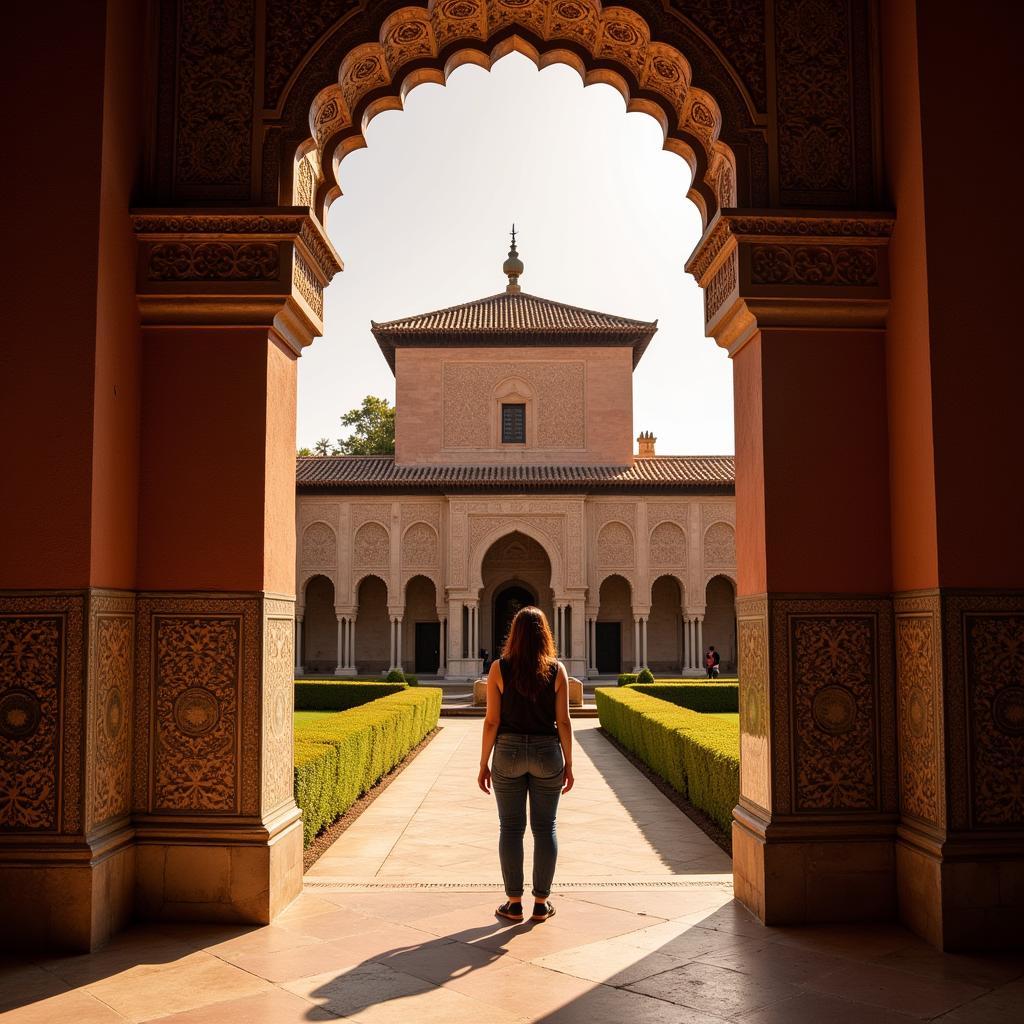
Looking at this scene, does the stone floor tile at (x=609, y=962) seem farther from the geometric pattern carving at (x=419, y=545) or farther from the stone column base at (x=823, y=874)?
the geometric pattern carving at (x=419, y=545)

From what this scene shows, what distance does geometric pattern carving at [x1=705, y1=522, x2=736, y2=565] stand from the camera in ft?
94.3

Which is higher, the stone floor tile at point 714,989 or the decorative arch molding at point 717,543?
the decorative arch molding at point 717,543

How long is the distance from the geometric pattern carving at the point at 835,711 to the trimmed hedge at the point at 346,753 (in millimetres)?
3175

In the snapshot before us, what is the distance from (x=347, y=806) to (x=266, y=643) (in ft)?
14.6

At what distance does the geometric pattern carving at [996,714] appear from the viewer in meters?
4.23

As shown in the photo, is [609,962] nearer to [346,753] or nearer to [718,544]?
[346,753]

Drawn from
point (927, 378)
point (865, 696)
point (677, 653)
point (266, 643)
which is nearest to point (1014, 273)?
point (927, 378)

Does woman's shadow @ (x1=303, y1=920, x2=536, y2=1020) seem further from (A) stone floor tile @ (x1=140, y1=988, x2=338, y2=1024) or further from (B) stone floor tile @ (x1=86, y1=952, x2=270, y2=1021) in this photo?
(B) stone floor tile @ (x1=86, y1=952, x2=270, y2=1021)

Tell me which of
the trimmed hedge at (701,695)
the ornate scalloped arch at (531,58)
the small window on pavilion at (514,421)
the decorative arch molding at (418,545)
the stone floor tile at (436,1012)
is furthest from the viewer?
the small window on pavilion at (514,421)

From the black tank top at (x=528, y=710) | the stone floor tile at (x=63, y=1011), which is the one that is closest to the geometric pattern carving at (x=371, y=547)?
the black tank top at (x=528, y=710)

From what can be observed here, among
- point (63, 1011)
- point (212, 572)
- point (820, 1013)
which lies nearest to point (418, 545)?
point (212, 572)

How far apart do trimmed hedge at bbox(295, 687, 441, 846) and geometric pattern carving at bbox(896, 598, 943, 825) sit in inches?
139

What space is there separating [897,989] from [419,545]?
25307mm

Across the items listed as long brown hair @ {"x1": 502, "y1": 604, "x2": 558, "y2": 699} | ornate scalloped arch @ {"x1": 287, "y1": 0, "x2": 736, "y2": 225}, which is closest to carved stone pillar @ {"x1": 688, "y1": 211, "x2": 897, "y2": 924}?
ornate scalloped arch @ {"x1": 287, "y1": 0, "x2": 736, "y2": 225}
